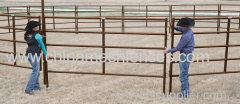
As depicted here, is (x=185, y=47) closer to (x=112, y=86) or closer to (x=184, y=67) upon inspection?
(x=184, y=67)

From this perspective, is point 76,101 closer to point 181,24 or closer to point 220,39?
point 181,24

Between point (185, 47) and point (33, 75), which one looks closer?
point (185, 47)

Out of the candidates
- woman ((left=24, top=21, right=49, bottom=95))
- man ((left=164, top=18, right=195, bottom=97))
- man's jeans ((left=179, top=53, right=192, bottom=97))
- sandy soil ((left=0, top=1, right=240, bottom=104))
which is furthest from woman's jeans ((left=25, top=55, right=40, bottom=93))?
man's jeans ((left=179, top=53, right=192, bottom=97))

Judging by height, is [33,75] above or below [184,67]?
below

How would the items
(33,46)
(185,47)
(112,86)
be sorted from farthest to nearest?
(112,86) < (33,46) < (185,47)

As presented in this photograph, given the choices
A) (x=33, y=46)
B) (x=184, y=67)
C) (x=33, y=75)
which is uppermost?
(x=33, y=46)

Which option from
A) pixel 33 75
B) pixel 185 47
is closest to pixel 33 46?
pixel 33 75

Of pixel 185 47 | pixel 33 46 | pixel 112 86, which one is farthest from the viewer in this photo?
pixel 112 86

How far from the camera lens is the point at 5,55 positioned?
8820 mm

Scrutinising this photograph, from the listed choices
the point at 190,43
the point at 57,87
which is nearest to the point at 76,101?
the point at 57,87

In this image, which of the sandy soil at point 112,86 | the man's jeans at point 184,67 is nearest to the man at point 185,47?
the man's jeans at point 184,67

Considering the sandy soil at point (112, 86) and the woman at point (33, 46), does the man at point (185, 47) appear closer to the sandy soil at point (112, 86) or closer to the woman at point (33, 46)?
the sandy soil at point (112, 86)

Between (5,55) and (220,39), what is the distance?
27.2ft

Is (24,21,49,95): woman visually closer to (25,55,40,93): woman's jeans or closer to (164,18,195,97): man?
(25,55,40,93): woman's jeans
